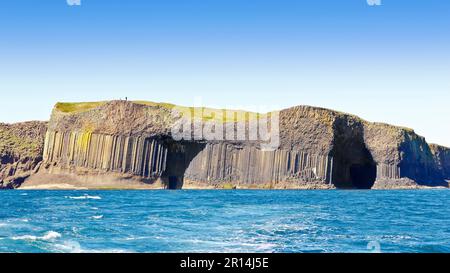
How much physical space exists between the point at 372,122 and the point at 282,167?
32486 millimetres

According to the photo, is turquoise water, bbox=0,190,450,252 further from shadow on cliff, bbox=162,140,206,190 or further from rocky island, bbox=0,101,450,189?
shadow on cliff, bbox=162,140,206,190

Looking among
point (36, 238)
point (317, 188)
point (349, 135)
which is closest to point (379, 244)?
point (36, 238)

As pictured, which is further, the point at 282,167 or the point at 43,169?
the point at 43,169

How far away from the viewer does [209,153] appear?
157m

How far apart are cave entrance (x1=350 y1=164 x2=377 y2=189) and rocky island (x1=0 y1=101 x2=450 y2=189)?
0.39m

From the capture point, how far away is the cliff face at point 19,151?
174750 mm

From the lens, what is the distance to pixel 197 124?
156125 mm

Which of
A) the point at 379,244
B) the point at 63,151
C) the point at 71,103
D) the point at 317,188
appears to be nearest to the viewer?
the point at 379,244

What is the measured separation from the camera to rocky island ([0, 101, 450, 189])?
6073 inches

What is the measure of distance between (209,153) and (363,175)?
46441 mm

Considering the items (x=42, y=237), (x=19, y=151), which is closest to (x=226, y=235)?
(x=42, y=237)

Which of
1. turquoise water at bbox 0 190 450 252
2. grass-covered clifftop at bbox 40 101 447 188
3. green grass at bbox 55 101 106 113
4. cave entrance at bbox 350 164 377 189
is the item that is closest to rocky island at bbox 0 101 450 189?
grass-covered clifftop at bbox 40 101 447 188

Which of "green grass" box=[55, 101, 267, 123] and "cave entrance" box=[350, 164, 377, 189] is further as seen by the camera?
"cave entrance" box=[350, 164, 377, 189]

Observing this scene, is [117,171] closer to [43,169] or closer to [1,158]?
[43,169]
